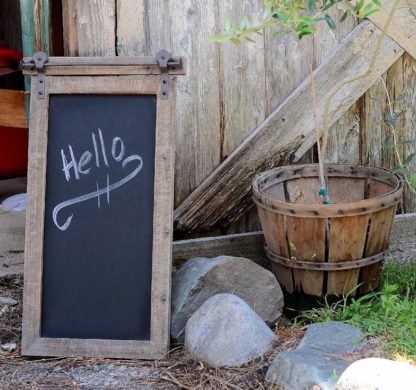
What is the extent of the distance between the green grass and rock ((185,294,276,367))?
Answer: 1.28 feet

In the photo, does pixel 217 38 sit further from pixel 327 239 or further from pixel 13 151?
pixel 13 151

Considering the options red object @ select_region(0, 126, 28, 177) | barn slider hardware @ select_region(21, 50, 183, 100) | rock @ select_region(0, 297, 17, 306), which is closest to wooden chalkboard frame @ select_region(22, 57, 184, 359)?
barn slider hardware @ select_region(21, 50, 183, 100)

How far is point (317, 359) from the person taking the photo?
3.22 meters

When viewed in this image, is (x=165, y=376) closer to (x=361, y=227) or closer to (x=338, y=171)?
(x=361, y=227)

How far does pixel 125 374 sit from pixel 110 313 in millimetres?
300

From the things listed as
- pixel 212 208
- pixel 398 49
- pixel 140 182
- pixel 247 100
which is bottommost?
pixel 212 208

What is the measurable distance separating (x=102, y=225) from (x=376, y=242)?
1298 mm

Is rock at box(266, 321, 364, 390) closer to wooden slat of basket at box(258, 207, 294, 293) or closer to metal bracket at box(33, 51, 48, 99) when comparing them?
wooden slat of basket at box(258, 207, 294, 293)

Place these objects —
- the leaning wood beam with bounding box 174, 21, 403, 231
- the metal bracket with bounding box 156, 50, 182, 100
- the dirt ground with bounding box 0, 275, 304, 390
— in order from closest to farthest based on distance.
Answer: the dirt ground with bounding box 0, 275, 304, 390, the metal bracket with bounding box 156, 50, 182, 100, the leaning wood beam with bounding box 174, 21, 403, 231

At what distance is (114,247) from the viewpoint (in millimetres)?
3635

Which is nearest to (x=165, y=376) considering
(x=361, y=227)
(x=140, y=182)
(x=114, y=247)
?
(x=114, y=247)

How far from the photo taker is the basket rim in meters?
3.63

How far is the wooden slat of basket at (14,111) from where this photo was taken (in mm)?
4734

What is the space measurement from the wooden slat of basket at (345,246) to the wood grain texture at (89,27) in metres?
1.46
